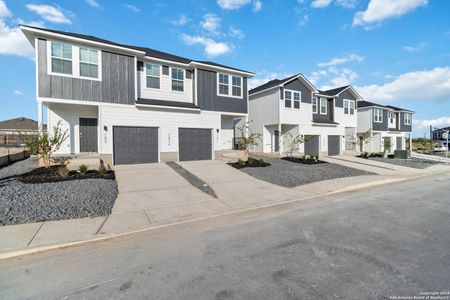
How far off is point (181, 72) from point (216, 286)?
48.7 feet

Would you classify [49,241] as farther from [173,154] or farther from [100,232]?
[173,154]

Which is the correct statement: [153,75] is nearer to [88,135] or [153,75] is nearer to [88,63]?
[88,63]

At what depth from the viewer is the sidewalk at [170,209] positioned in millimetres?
4551

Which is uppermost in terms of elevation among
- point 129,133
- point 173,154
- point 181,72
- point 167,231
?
point 181,72

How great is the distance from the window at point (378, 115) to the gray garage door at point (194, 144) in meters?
24.4

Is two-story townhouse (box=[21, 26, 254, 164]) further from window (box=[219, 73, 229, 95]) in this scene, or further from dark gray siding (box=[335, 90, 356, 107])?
dark gray siding (box=[335, 90, 356, 107])

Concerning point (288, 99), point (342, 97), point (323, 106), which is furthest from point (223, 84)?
point (342, 97)

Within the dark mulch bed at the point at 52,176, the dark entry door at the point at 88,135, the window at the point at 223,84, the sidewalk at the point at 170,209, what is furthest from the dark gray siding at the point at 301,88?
the dark mulch bed at the point at 52,176

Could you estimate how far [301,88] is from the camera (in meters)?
20.8

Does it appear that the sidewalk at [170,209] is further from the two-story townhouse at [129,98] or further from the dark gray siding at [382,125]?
the dark gray siding at [382,125]

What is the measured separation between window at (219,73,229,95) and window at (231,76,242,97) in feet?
1.69

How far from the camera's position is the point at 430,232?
15.8 feet

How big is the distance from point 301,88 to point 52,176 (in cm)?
1944

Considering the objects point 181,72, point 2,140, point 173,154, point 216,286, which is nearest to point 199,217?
point 216,286
